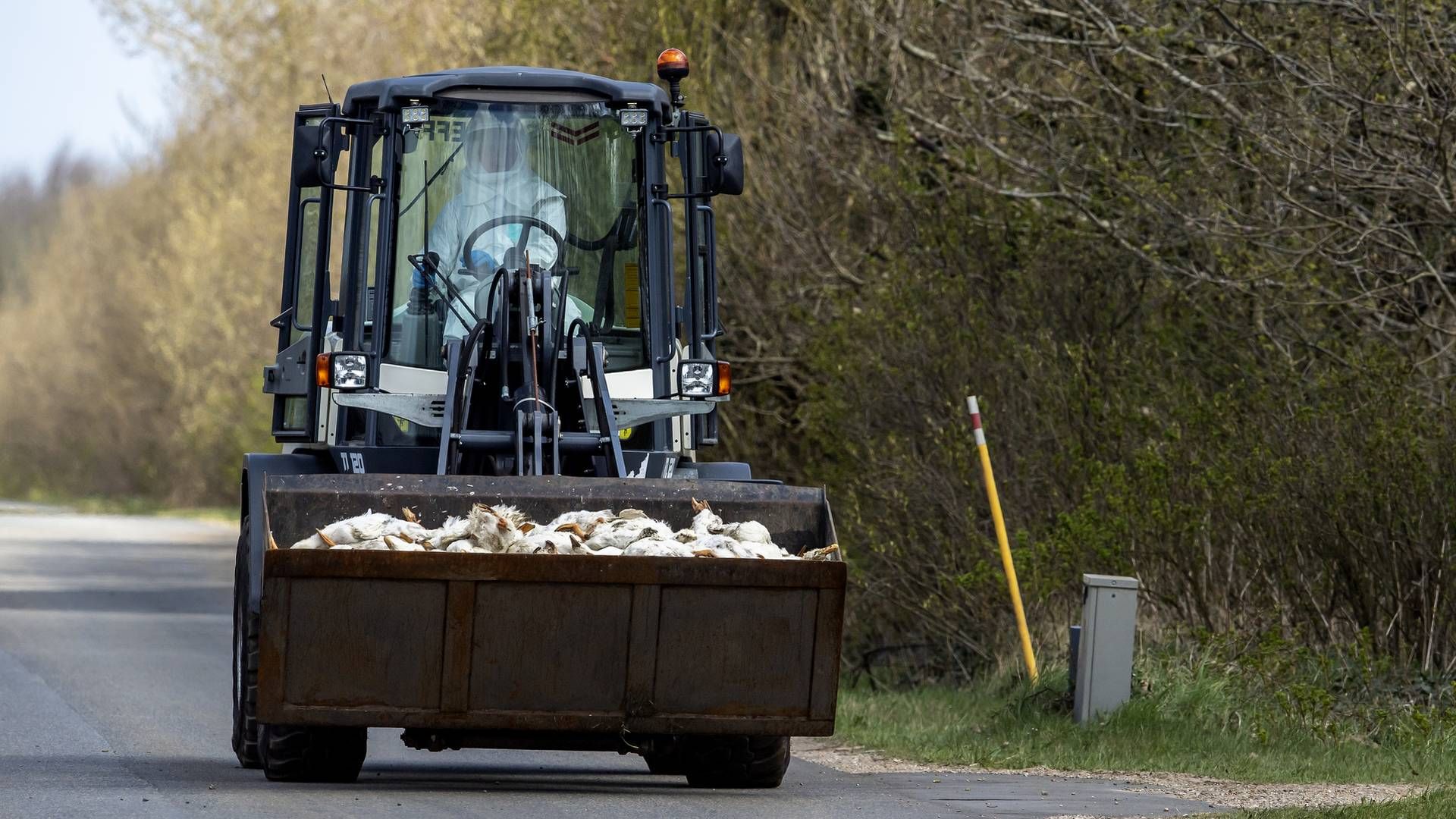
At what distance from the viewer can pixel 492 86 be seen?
10.4 m

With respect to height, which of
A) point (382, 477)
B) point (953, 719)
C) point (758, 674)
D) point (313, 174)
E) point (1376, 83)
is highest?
point (1376, 83)

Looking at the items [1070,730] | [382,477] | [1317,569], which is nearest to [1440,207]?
[1317,569]

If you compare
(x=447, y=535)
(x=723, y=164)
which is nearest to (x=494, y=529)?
(x=447, y=535)

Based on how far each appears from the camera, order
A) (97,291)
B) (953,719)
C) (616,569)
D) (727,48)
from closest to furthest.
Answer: (616,569), (953,719), (727,48), (97,291)

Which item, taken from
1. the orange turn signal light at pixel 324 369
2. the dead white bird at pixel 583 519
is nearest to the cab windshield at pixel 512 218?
the orange turn signal light at pixel 324 369

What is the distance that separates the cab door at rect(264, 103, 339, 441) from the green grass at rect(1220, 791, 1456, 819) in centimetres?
448

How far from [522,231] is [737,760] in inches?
97.8

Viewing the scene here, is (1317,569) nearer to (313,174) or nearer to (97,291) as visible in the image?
(313,174)

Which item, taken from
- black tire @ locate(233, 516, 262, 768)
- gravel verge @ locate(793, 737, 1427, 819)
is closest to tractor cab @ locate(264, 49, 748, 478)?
black tire @ locate(233, 516, 262, 768)

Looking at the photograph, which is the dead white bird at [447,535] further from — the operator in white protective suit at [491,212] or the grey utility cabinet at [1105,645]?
the grey utility cabinet at [1105,645]

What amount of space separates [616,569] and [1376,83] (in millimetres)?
6311

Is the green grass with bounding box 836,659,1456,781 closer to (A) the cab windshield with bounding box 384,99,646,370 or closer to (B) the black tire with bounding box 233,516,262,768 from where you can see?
(A) the cab windshield with bounding box 384,99,646,370

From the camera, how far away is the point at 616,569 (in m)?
8.41

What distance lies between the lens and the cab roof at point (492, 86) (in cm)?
1041
